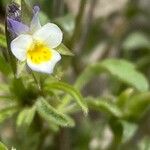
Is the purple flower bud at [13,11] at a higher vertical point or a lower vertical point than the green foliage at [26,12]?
higher

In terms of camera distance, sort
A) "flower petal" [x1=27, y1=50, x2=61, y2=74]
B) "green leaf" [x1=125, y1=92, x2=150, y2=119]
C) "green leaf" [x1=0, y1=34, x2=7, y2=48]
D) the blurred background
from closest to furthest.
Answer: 1. "flower petal" [x1=27, y1=50, x2=61, y2=74]
2. "green leaf" [x1=0, y1=34, x2=7, y2=48]
3. "green leaf" [x1=125, y1=92, x2=150, y2=119]
4. the blurred background

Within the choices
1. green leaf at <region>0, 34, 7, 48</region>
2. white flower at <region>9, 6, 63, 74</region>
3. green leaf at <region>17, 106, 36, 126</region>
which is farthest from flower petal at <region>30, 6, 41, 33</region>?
green leaf at <region>17, 106, 36, 126</region>

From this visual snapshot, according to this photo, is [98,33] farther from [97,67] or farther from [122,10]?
[97,67]

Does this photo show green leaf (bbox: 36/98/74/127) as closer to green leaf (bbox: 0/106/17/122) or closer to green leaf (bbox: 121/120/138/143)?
green leaf (bbox: 0/106/17/122)

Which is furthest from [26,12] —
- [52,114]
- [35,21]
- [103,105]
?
[103,105]

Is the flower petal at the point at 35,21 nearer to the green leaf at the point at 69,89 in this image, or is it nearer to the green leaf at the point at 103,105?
the green leaf at the point at 69,89

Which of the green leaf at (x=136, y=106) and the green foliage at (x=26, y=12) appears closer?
the green foliage at (x=26, y=12)

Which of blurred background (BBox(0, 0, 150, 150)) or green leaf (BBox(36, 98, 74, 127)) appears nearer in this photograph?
green leaf (BBox(36, 98, 74, 127))

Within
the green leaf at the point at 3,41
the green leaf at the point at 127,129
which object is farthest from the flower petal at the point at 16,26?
the green leaf at the point at 127,129
